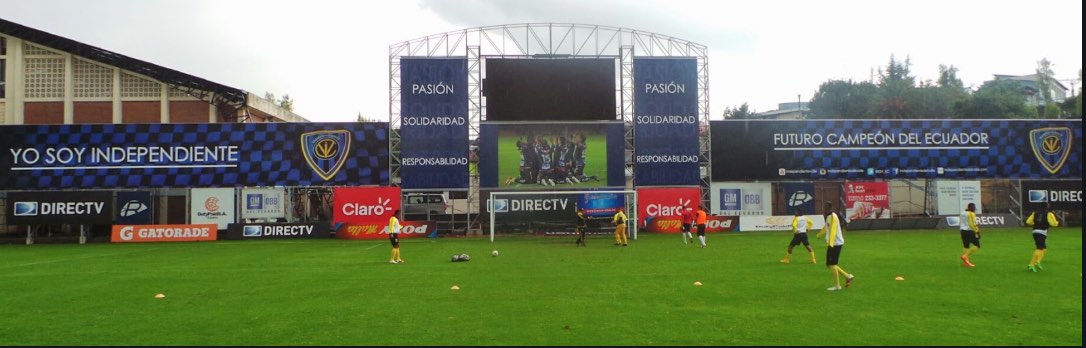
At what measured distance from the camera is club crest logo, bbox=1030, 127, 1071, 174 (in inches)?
1618

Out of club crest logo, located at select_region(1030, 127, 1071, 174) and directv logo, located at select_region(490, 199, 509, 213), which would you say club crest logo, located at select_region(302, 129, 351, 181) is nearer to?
directv logo, located at select_region(490, 199, 509, 213)

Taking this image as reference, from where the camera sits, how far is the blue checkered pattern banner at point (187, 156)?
38.3 meters

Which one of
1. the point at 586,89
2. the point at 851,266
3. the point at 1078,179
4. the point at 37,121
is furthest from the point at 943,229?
the point at 37,121

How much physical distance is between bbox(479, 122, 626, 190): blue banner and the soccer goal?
9.05ft

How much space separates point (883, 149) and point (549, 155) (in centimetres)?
1828

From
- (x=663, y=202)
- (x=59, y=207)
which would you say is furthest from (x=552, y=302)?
(x=59, y=207)

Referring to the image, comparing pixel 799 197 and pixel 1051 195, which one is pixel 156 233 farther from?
pixel 1051 195

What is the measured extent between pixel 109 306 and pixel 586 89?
27.7m

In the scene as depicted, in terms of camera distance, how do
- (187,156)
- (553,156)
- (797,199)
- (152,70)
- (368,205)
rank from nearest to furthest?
1. (553,156)
2. (368,205)
3. (187,156)
4. (797,199)
5. (152,70)

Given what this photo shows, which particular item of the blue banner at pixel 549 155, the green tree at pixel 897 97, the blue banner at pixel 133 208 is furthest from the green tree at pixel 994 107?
the blue banner at pixel 133 208

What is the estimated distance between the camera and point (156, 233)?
36188 mm

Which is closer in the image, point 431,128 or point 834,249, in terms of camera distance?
point 834,249

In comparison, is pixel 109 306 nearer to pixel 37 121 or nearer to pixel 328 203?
pixel 328 203

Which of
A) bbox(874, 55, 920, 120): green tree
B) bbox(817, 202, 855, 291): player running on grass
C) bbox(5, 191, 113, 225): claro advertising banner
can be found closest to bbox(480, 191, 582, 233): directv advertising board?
bbox(5, 191, 113, 225): claro advertising banner
